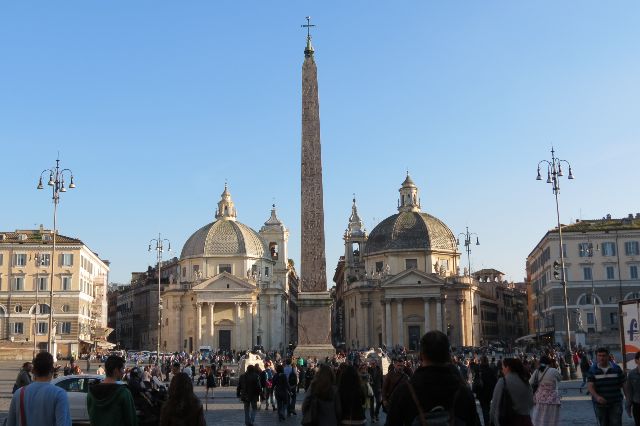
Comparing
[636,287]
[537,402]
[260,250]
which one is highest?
[260,250]

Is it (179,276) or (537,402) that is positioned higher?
(179,276)

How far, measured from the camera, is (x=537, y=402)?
10281mm

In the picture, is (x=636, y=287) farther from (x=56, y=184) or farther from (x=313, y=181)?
(x=56, y=184)

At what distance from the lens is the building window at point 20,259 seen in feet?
210

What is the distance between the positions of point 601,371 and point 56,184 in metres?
26.6

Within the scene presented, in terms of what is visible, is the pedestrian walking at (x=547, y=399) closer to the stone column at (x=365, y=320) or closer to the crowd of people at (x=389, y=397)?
the crowd of people at (x=389, y=397)

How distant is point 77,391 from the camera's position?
54.3 ft

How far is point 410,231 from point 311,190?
47.3 meters

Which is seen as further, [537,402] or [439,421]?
[537,402]

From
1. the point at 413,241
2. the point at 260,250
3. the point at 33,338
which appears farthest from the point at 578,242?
the point at 33,338

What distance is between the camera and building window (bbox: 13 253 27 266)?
210ft

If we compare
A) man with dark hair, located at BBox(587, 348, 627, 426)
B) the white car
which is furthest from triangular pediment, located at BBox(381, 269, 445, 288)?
man with dark hair, located at BBox(587, 348, 627, 426)

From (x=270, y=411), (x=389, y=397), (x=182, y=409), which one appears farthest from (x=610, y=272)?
(x=182, y=409)

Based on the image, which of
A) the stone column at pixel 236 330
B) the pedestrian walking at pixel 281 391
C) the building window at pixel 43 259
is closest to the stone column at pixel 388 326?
the stone column at pixel 236 330
